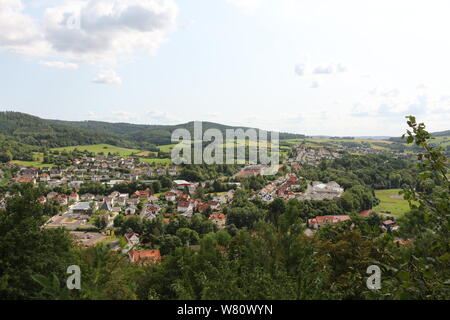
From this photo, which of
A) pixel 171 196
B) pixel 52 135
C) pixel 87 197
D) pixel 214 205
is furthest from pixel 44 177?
pixel 52 135

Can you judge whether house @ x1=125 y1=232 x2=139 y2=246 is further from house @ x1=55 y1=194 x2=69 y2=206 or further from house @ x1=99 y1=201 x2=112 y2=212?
house @ x1=55 y1=194 x2=69 y2=206

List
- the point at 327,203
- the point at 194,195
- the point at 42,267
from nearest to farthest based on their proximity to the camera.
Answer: the point at 42,267
the point at 327,203
the point at 194,195

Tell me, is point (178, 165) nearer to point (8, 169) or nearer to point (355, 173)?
point (8, 169)

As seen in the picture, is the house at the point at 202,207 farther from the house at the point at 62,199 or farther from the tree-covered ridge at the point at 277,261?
the tree-covered ridge at the point at 277,261

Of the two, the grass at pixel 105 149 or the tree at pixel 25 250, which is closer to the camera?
the tree at pixel 25 250

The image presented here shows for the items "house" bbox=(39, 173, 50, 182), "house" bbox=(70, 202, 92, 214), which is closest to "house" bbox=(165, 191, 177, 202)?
"house" bbox=(70, 202, 92, 214)

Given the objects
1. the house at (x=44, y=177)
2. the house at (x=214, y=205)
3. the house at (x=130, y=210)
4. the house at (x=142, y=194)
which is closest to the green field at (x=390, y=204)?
the house at (x=214, y=205)
